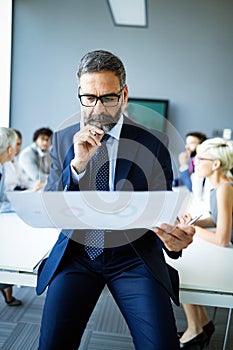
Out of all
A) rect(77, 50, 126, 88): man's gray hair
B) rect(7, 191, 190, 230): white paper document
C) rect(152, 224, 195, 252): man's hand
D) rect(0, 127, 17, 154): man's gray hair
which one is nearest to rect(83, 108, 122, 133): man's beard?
rect(77, 50, 126, 88): man's gray hair

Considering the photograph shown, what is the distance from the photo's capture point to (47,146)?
3752mm

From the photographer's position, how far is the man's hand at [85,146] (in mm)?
1153

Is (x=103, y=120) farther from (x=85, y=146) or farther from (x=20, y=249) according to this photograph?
(x=20, y=249)

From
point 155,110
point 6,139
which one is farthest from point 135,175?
point 155,110

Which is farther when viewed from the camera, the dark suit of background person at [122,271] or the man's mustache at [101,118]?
the man's mustache at [101,118]

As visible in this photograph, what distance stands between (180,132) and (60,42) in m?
2.20

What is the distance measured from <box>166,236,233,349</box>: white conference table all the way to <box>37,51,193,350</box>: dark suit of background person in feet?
0.20

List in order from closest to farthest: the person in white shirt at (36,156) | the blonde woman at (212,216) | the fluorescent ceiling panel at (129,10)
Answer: the blonde woman at (212,216) < the fluorescent ceiling panel at (129,10) < the person in white shirt at (36,156)

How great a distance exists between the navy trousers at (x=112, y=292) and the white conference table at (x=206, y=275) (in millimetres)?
107

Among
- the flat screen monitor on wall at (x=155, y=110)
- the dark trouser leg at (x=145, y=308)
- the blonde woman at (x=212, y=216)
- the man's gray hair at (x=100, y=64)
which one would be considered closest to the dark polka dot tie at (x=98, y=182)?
the dark trouser leg at (x=145, y=308)

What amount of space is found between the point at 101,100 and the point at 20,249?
706mm

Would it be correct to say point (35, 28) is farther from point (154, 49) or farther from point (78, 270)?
point (78, 270)

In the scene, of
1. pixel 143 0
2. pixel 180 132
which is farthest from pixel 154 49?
pixel 143 0

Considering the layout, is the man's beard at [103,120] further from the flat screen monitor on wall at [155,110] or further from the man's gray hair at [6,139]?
the flat screen monitor on wall at [155,110]
